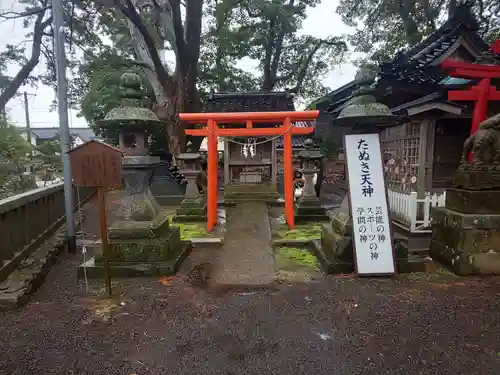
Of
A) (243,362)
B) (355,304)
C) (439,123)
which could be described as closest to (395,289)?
(355,304)

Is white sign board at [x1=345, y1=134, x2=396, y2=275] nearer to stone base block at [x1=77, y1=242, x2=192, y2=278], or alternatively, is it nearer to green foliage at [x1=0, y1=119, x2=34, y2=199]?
stone base block at [x1=77, y1=242, x2=192, y2=278]

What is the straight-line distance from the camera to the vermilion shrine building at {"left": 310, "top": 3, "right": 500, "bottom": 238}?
661cm

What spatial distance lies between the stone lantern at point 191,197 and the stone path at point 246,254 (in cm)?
103

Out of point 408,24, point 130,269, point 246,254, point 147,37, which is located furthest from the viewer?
point 408,24

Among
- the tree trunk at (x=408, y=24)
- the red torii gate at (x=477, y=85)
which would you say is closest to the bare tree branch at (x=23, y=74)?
the red torii gate at (x=477, y=85)

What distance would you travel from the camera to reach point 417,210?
695cm

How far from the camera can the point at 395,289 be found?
14.0ft

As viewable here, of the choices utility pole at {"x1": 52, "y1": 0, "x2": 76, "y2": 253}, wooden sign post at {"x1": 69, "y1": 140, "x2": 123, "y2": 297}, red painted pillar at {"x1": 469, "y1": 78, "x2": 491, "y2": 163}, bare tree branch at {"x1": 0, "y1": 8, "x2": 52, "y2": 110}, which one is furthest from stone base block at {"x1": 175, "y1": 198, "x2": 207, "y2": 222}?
bare tree branch at {"x1": 0, "y1": 8, "x2": 52, "y2": 110}

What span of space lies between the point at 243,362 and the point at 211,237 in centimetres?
428

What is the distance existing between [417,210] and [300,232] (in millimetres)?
2632

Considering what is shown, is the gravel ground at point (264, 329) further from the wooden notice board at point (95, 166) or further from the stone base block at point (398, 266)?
the wooden notice board at point (95, 166)

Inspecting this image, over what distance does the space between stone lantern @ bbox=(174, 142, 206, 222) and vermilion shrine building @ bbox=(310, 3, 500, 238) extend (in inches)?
173

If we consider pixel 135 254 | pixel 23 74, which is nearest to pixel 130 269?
pixel 135 254

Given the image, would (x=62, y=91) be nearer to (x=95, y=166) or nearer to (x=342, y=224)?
(x=95, y=166)
